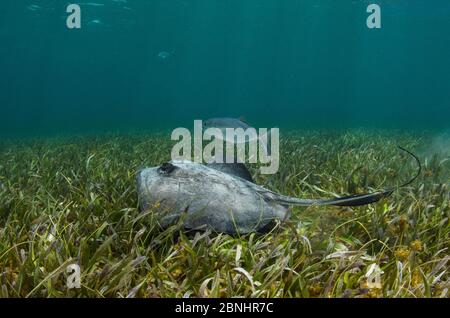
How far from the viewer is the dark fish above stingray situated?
3.80 metres

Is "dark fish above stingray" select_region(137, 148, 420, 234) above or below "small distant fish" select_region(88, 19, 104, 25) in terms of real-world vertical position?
below

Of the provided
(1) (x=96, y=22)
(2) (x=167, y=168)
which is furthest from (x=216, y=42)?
(2) (x=167, y=168)

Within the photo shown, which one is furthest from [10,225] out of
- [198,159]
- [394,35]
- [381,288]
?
[394,35]

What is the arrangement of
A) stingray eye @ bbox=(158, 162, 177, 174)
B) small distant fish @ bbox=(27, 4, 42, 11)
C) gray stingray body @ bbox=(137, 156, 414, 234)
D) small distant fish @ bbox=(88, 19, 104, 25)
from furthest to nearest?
small distant fish @ bbox=(88, 19, 104, 25) < small distant fish @ bbox=(27, 4, 42, 11) < stingray eye @ bbox=(158, 162, 177, 174) < gray stingray body @ bbox=(137, 156, 414, 234)

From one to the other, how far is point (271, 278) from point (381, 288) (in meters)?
0.81

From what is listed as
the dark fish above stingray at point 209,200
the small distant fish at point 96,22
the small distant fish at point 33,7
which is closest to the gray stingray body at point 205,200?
the dark fish above stingray at point 209,200

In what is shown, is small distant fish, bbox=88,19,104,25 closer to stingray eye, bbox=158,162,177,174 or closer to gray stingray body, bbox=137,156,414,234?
stingray eye, bbox=158,162,177,174

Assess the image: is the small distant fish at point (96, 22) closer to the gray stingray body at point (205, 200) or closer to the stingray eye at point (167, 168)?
the stingray eye at point (167, 168)

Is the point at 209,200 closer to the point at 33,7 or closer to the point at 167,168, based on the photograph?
the point at 167,168

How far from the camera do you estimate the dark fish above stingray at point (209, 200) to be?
380 cm

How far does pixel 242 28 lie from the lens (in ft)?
233

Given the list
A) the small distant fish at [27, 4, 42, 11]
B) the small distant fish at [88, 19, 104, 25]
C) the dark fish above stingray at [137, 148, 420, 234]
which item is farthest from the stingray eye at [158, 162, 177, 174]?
the small distant fish at [88, 19, 104, 25]

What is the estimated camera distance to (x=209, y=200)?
3883 millimetres
